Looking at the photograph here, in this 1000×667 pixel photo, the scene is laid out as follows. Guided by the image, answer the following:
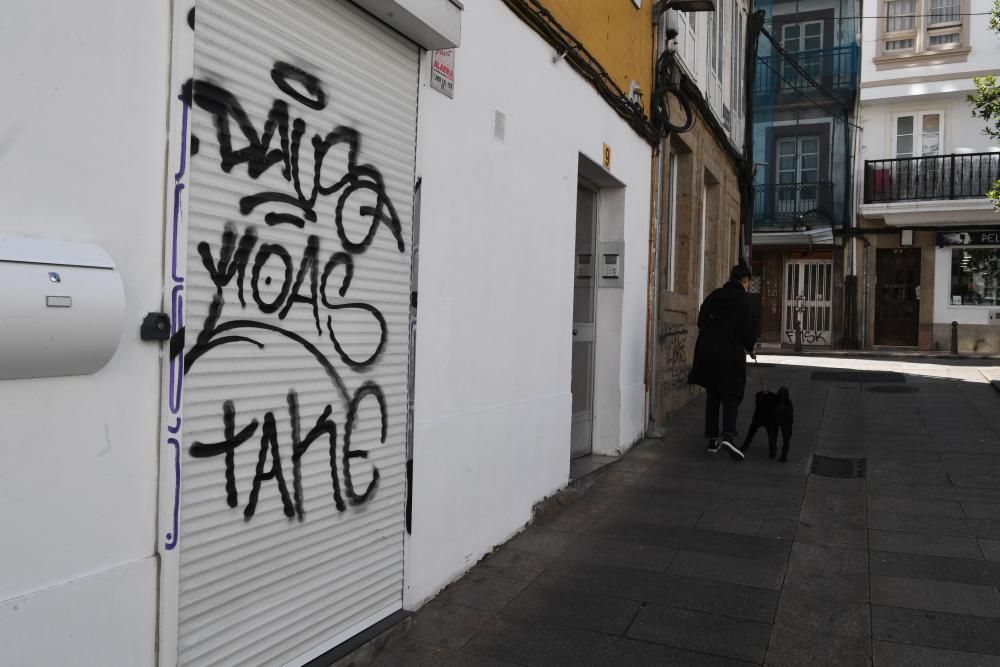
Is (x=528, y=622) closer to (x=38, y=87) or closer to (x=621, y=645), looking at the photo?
(x=621, y=645)

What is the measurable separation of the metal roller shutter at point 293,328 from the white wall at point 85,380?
20 centimetres

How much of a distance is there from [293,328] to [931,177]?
24.3m

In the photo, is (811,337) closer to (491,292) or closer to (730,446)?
(730,446)

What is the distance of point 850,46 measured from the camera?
24.3 metres

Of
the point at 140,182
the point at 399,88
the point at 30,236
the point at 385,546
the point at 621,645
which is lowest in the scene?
the point at 621,645

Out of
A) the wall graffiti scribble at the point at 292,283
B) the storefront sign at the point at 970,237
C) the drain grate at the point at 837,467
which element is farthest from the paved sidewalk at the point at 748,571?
the storefront sign at the point at 970,237

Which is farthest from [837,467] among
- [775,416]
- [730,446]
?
[730,446]

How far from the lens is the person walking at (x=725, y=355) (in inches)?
299

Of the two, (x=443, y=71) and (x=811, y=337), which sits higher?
(x=443, y=71)

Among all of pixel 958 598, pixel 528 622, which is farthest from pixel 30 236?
pixel 958 598

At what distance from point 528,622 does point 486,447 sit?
1.11 m

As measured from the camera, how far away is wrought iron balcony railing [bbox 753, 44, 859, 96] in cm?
2428

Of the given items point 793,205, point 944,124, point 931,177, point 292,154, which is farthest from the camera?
point 793,205

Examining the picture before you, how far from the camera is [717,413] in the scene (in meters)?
7.84
